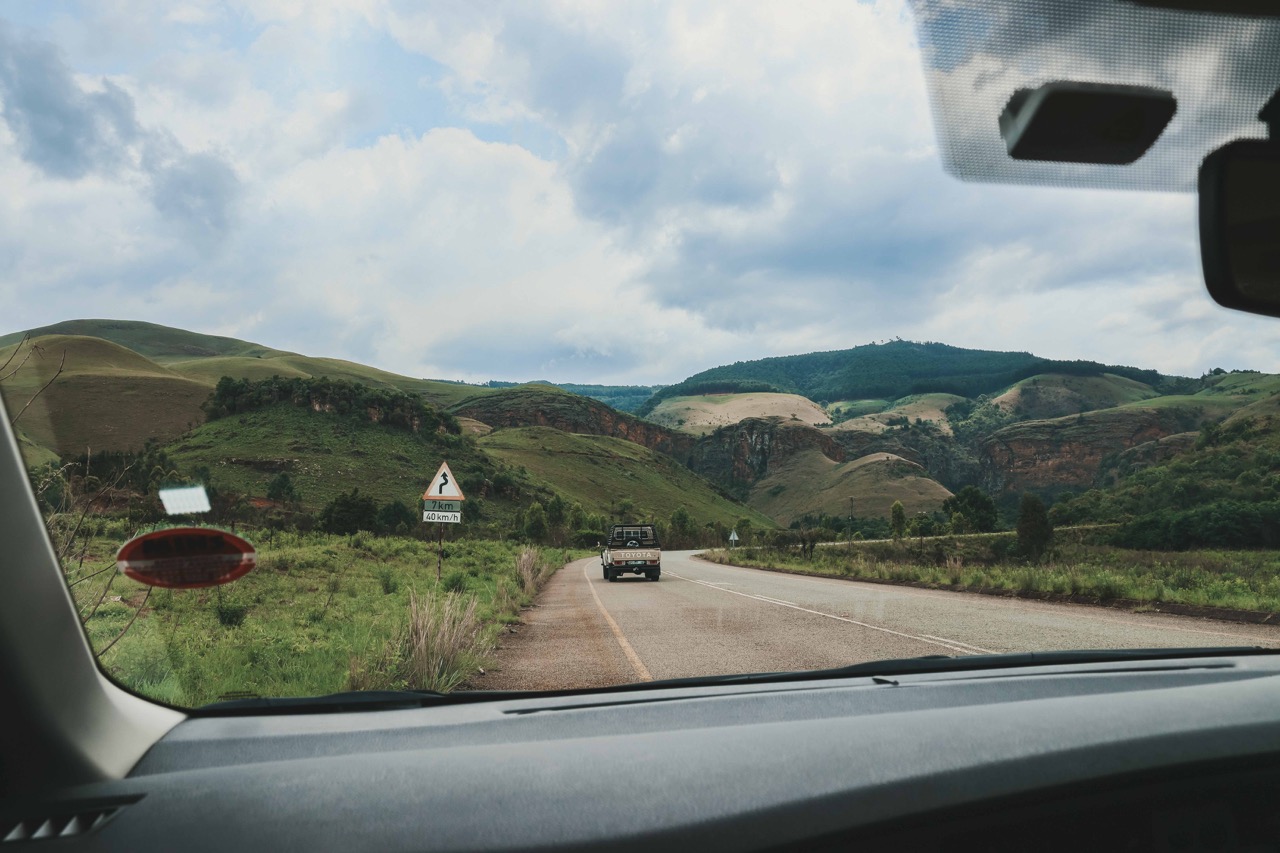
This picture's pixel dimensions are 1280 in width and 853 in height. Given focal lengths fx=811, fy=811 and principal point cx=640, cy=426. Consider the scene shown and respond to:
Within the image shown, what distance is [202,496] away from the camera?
2490 mm

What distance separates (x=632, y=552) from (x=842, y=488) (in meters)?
18.7

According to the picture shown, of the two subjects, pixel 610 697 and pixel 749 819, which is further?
pixel 610 697

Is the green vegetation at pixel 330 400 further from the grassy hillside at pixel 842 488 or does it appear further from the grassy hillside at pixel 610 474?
the grassy hillside at pixel 610 474

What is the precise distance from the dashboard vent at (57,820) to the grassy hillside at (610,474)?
2466 centimetres

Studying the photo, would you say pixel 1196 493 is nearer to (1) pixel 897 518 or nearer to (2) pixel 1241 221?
Result: (1) pixel 897 518

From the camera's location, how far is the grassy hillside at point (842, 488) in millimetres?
5809

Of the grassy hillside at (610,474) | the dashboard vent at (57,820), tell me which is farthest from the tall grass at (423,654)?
the grassy hillside at (610,474)

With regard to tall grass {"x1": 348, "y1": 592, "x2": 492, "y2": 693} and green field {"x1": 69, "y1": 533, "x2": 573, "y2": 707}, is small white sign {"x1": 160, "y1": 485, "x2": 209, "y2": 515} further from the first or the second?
tall grass {"x1": 348, "y1": 592, "x2": 492, "y2": 693}

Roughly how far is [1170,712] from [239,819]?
2.30 metres

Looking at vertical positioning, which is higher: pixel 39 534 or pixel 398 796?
pixel 39 534

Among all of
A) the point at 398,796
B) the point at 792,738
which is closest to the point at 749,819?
the point at 792,738

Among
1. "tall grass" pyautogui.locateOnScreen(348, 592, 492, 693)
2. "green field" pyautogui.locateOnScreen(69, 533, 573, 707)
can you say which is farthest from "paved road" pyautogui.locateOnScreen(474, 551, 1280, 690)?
"green field" pyautogui.locateOnScreen(69, 533, 573, 707)

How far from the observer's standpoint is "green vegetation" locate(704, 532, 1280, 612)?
7.57m

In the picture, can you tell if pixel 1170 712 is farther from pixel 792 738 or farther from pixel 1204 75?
pixel 1204 75
